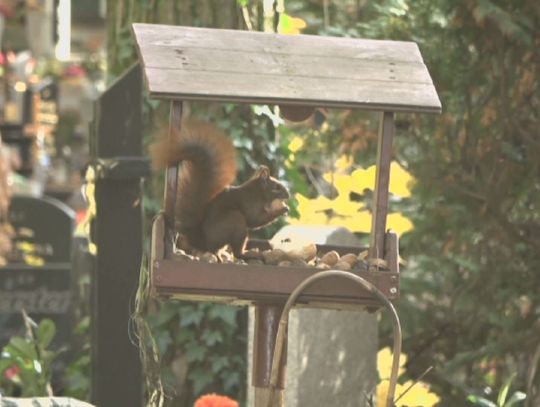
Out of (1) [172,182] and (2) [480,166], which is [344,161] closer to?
(2) [480,166]

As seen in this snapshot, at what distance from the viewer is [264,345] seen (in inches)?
167

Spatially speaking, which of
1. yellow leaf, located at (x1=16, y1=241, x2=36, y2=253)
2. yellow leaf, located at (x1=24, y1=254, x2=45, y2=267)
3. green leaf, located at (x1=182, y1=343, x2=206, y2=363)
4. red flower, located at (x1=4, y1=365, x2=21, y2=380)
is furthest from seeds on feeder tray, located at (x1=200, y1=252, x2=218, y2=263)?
yellow leaf, located at (x1=16, y1=241, x2=36, y2=253)

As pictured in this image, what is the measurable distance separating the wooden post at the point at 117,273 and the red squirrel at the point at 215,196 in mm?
1159

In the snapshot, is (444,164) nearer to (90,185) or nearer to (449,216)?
(449,216)

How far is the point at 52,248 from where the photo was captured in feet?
43.0

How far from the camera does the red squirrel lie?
420 centimetres

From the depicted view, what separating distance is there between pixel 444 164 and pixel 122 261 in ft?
6.93

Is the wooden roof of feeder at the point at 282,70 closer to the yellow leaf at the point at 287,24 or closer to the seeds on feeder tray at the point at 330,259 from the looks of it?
the seeds on feeder tray at the point at 330,259

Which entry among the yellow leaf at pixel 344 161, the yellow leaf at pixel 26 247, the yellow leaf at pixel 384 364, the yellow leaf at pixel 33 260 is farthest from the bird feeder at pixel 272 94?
the yellow leaf at pixel 26 247

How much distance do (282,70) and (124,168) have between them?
136cm

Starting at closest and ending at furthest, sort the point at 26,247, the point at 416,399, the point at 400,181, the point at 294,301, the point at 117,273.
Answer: the point at 294,301 → the point at 117,273 → the point at 416,399 → the point at 400,181 → the point at 26,247

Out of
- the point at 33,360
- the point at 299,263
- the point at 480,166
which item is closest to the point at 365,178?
the point at 480,166

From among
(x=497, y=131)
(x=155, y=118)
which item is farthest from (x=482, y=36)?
(x=155, y=118)

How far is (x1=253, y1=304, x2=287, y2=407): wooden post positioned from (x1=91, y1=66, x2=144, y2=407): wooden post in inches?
46.4
